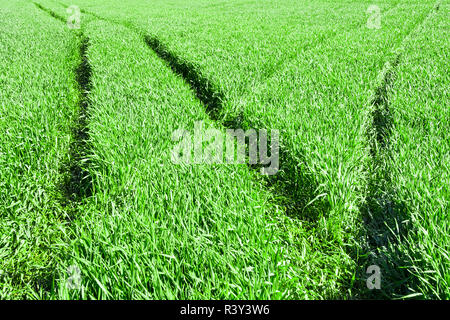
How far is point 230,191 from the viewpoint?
2.00m

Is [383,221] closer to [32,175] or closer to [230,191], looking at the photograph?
[230,191]

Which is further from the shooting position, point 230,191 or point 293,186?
point 293,186

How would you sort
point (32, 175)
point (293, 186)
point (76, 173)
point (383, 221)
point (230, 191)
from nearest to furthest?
point (383, 221) < point (230, 191) < point (293, 186) < point (32, 175) < point (76, 173)

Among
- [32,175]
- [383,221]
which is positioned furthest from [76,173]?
[383,221]

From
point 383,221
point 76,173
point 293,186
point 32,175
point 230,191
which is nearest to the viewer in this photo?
point 383,221

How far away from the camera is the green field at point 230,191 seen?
147cm

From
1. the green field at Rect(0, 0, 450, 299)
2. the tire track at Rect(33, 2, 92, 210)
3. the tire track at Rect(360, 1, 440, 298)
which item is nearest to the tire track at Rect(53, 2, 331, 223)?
the green field at Rect(0, 0, 450, 299)

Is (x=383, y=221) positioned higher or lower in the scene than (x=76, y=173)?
lower

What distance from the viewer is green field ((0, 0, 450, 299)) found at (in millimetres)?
1467

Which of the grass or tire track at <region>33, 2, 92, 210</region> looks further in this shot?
tire track at <region>33, 2, 92, 210</region>

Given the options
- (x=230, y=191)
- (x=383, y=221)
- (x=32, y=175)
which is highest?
(x=32, y=175)

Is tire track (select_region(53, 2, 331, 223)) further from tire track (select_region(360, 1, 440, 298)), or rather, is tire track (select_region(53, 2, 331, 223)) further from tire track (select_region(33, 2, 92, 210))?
tire track (select_region(33, 2, 92, 210))

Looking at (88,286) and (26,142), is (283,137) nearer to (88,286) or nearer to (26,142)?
(88,286)
